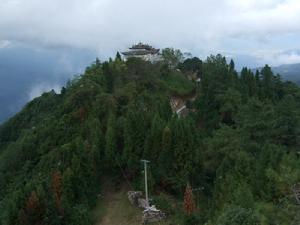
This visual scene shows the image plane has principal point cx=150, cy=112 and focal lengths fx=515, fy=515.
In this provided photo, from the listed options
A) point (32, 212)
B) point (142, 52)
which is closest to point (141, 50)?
point (142, 52)

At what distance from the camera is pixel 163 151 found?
124ft

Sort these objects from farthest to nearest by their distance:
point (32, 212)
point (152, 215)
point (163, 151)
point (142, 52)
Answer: point (142, 52)
point (163, 151)
point (152, 215)
point (32, 212)

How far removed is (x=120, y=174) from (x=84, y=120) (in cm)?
910

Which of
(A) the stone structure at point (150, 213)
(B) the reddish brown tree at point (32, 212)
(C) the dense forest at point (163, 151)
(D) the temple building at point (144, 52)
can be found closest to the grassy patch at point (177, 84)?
(C) the dense forest at point (163, 151)

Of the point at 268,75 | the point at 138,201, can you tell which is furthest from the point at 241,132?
the point at 268,75

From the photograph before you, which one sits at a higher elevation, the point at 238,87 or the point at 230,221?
the point at 238,87

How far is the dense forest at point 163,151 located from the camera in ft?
97.0

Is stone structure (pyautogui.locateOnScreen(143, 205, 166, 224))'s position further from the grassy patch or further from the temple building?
the temple building

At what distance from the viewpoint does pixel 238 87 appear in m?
51.8

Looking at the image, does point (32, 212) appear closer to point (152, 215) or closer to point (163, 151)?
point (152, 215)

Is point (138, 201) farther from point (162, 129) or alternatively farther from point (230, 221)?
point (230, 221)

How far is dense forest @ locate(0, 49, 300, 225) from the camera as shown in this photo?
2958 centimetres

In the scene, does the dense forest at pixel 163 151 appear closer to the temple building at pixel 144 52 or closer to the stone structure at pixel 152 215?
the stone structure at pixel 152 215

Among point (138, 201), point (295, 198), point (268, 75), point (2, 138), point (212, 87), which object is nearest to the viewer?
point (295, 198)
